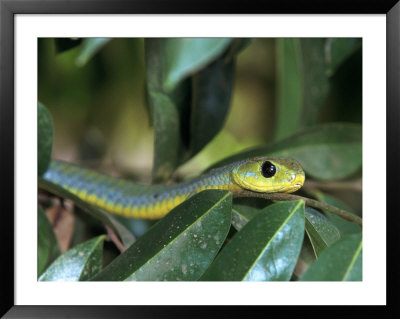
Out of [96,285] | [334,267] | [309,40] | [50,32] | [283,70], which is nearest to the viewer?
[334,267]

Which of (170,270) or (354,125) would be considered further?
(354,125)

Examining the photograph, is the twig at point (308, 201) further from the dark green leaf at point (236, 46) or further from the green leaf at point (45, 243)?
the green leaf at point (45, 243)

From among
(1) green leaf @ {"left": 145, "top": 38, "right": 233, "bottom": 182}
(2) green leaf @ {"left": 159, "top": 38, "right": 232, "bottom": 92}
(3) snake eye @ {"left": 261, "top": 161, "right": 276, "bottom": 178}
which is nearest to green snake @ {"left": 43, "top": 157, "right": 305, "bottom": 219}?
(3) snake eye @ {"left": 261, "top": 161, "right": 276, "bottom": 178}

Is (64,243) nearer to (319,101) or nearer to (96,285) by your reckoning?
(96,285)

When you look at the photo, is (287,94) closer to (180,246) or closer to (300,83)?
(300,83)

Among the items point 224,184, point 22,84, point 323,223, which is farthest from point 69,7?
point 323,223

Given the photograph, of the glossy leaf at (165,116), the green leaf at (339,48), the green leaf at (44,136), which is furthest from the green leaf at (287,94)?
the green leaf at (44,136)

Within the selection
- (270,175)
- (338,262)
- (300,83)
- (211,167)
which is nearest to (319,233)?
(338,262)
